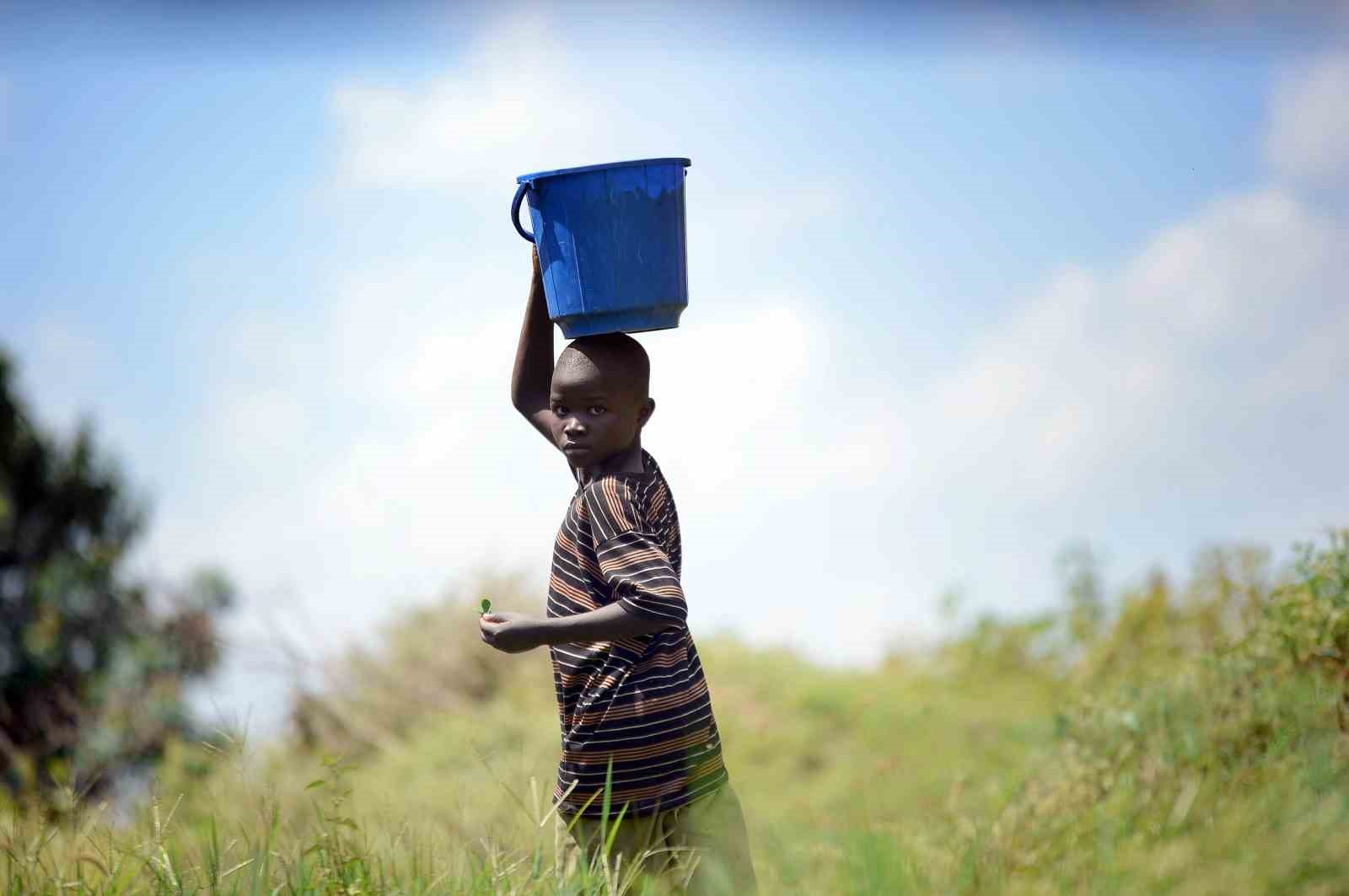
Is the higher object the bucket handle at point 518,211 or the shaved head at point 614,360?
the bucket handle at point 518,211

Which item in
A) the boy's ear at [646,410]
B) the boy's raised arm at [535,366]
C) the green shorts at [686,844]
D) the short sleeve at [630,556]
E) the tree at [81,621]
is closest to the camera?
the short sleeve at [630,556]

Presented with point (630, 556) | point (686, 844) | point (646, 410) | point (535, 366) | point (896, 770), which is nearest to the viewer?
point (630, 556)

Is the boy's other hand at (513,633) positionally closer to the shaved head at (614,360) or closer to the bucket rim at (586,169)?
the shaved head at (614,360)

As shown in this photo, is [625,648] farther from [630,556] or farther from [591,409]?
[591,409]

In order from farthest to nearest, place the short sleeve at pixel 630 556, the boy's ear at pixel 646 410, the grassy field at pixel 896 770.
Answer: the boy's ear at pixel 646 410 < the short sleeve at pixel 630 556 < the grassy field at pixel 896 770

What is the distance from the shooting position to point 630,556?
3676mm

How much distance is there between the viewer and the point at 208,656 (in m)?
11.3

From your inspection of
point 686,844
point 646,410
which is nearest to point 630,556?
point 646,410

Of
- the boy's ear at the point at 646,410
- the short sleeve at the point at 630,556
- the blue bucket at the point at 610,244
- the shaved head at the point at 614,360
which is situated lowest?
the short sleeve at the point at 630,556

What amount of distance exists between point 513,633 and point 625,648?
32 cm

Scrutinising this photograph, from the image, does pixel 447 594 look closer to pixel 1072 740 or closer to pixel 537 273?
pixel 1072 740

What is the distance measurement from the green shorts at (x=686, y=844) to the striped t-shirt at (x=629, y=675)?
5 cm

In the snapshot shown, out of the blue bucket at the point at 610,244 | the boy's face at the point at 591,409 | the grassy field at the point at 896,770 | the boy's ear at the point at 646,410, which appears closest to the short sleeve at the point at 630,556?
the boy's face at the point at 591,409

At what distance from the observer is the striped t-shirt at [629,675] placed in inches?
146
